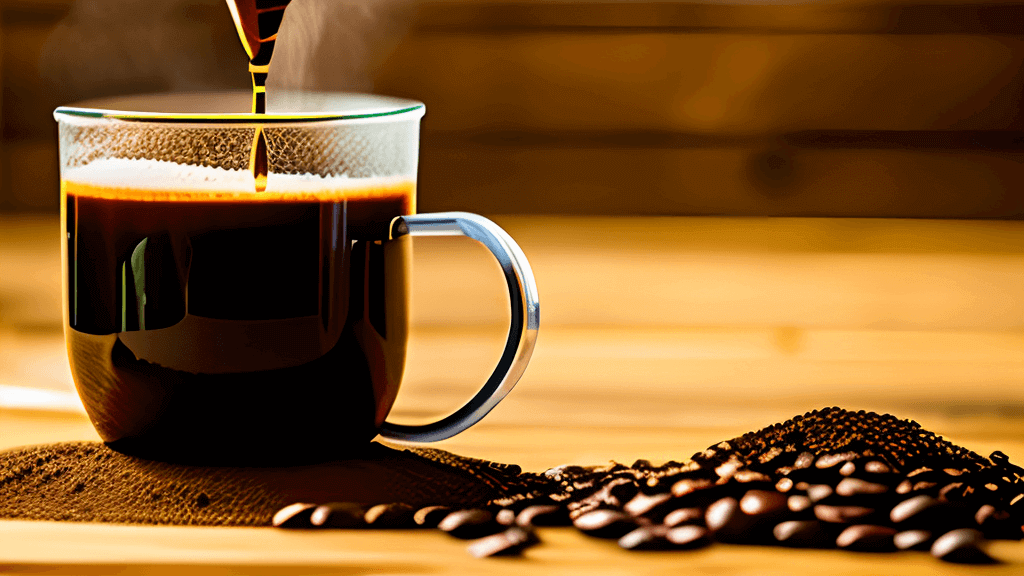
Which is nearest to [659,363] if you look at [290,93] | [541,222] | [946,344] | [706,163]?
[946,344]

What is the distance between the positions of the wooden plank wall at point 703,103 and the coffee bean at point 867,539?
1.66m

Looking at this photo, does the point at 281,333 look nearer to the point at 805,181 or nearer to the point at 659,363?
the point at 659,363

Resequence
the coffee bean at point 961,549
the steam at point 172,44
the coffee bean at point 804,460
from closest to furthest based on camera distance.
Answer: the coffee bean at point 961,549 → the coffee bean at point 804,460 → the steam at point 172,44

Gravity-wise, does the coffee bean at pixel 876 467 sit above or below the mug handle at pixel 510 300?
below

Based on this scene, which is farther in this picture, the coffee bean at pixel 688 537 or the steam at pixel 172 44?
the steam at pixel 172 44

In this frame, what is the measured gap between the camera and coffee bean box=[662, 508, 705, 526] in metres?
0.63

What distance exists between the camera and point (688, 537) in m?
0.62

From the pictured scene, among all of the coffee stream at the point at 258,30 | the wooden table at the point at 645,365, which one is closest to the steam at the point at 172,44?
the wooden table at the point at 645,365

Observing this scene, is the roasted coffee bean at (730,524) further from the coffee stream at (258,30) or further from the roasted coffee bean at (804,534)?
the coffee stream at (258,30)

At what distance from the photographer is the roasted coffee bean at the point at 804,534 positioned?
0.62 m

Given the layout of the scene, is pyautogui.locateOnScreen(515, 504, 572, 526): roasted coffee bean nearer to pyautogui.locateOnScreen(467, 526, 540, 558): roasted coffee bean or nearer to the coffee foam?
pyautogui.locateOnScreen(467, 526, 540, 558): roasted coffee bean

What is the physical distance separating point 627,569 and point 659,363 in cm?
46

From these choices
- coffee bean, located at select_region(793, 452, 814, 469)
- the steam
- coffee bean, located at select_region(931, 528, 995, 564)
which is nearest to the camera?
coffee bean, located at select_region(931, 528, 995, 564)

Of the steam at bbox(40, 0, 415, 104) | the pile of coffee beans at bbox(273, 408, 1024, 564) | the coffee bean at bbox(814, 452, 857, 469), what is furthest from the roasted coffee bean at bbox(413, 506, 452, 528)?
the steam at bbox(40, 0, 415, 104)
